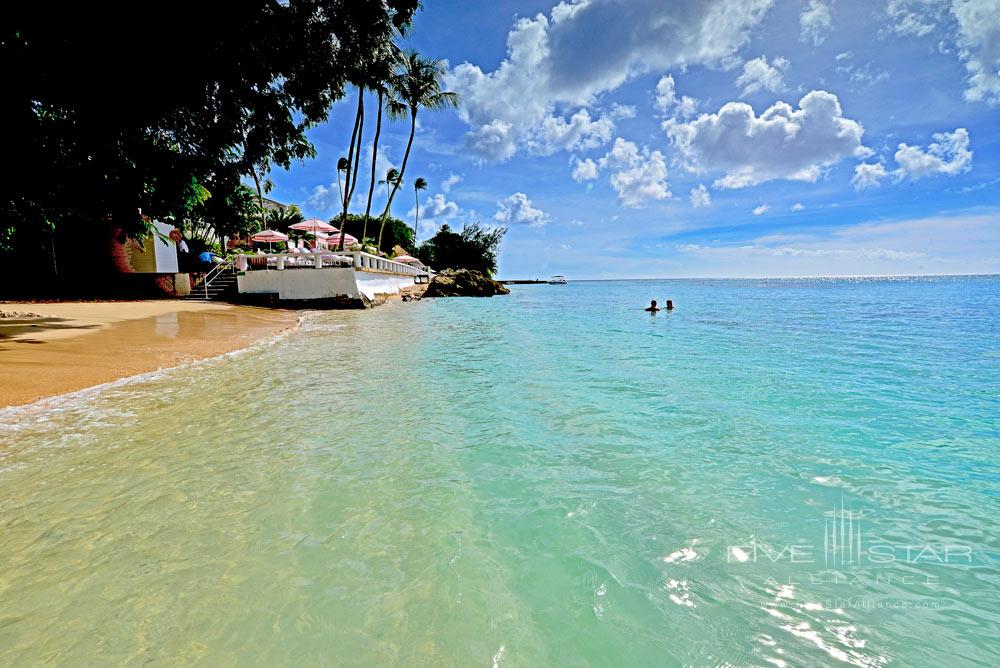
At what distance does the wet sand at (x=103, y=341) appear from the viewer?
6.79 meters

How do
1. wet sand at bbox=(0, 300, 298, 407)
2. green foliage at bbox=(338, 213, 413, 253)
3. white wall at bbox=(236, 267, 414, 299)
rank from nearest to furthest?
wet sand at bbox=(0, 300, 298, 407) → white wall at bbox=(236, 267, 414, 299) → green foliage at bbox=(338, 213, 413, 253)

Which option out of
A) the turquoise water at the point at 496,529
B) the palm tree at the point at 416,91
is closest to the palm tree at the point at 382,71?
the palm tree at the point at 416,91

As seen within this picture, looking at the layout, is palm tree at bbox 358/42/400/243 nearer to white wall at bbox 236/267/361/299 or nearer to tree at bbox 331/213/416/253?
white wall at bbox 236/267/361/299

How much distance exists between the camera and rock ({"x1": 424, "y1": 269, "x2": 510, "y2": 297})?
40.3 m

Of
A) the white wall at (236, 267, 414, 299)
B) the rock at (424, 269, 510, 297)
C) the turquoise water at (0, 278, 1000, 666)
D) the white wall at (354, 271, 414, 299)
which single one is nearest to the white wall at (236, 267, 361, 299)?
the white wall at (236, 267, 414, 299)

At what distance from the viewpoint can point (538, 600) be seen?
7.59 ft

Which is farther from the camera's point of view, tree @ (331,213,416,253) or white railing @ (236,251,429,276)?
tree @ (331,213,416,253)

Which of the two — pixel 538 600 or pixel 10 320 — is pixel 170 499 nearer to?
pixel 538 600

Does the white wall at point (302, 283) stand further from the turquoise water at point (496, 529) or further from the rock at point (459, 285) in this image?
the rock at point (459, 285)

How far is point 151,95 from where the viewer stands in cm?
966

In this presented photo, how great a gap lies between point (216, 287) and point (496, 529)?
2609cm

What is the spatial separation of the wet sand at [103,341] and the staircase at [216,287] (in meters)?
4.67

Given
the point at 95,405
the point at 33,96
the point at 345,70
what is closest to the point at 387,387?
the point at 95,405

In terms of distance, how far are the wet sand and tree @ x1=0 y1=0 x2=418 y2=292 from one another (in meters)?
3.00
